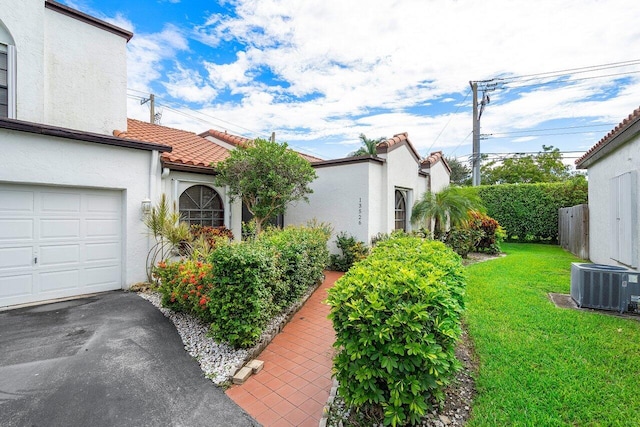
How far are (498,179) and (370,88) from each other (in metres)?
26.4

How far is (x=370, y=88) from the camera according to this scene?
50.3 ft

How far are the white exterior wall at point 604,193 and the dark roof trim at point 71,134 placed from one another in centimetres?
1230

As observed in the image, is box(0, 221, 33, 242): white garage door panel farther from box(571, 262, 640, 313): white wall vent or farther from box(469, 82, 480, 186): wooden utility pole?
box(469, 82, 480, 186): wooden utility pole

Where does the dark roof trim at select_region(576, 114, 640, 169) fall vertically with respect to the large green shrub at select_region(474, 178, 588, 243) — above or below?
above

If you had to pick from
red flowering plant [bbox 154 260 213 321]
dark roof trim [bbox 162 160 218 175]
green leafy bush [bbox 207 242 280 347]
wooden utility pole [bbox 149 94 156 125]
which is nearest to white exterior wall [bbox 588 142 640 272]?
green leafy bush [bbox 207 242 280 347]

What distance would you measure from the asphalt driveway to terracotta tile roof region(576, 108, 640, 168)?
9938 millimetres

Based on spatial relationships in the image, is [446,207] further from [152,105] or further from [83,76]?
[152,105]

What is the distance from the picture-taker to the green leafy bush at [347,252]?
34.6ft

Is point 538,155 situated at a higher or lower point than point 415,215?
higher

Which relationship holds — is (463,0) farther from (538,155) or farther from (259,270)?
(538,155)

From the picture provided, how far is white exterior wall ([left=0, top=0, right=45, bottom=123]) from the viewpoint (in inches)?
310

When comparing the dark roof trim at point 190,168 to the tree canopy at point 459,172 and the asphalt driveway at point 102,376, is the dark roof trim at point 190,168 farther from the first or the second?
the tree canopy at point 459,172

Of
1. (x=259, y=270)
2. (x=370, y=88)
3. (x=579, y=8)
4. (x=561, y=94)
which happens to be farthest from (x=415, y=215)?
(x=561, y=94)

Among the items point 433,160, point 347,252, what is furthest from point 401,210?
point 433,160
